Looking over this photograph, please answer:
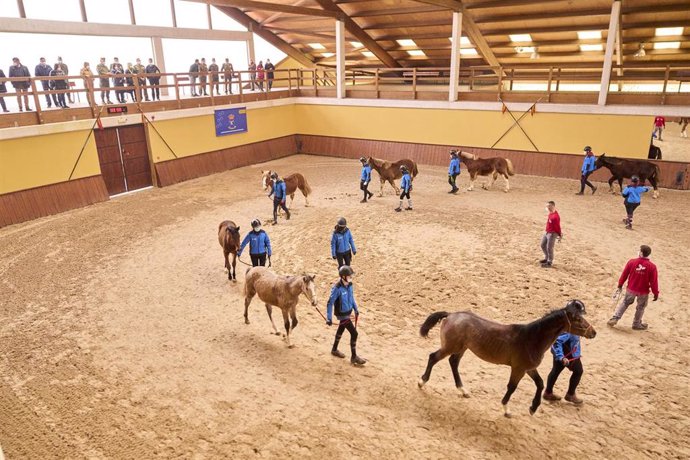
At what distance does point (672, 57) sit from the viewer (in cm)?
1988

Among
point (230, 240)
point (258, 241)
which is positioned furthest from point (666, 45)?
point (230, 240)

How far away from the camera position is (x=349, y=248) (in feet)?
29.8

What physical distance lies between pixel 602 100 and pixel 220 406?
16.9 m

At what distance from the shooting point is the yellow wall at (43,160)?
1349 centimetres

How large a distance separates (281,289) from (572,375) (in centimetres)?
424

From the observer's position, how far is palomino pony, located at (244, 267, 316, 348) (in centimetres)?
685

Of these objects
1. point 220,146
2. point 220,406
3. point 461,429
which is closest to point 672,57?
point 220,146

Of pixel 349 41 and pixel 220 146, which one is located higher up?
pixel 349 41

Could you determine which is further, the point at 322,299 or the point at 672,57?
the point at 672,57

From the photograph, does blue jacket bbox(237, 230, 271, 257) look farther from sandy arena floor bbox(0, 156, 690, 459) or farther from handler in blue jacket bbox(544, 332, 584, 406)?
handler in blue jacket bbox(544, 332, 584, 406)

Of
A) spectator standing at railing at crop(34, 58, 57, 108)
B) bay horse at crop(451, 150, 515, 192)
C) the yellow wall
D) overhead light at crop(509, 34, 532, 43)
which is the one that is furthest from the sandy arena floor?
overhead light at crop(509, 34, 532, 43)

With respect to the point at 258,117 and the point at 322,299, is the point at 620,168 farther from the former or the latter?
the point at 258,117

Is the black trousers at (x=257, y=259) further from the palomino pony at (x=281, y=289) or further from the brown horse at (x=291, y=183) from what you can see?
the brown horse at (x=291, y=183)

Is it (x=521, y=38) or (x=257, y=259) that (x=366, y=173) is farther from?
(x=521, y=38)
